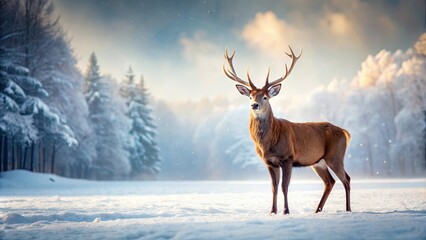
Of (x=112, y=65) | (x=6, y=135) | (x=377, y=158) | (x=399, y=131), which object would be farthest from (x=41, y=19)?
(x=377, y=158)

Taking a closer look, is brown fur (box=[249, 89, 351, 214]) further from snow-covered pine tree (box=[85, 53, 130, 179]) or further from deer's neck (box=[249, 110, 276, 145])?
snow-covered pine tree (box=[85, 53, 130, 179])

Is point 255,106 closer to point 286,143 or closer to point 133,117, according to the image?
point 286,143

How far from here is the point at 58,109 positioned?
24531 mm

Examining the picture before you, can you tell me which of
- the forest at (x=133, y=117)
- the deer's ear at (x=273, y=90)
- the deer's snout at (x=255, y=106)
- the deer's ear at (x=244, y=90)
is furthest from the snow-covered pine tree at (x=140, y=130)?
the deer's snout at (x=255, y=106)

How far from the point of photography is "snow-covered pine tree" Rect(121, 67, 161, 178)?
38188mm

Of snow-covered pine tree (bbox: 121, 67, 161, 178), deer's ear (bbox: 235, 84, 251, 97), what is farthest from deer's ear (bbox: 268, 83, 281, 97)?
snow-covered pine tree (bbox: 121, 67, 161, 178)

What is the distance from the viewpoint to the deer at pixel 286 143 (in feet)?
19.4

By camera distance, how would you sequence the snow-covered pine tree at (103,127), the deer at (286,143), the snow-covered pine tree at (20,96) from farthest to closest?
1. the snow-covered pine tree at (103,127)
2. the snow-covered pine tree at (20,96)
3. the deer at (286,143)

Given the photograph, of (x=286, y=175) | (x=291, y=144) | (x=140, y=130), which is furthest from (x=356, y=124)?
(x=286, y=175)

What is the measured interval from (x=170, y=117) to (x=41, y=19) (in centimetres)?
3925

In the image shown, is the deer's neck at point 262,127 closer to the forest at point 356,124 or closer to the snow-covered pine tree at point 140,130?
the forest at point 356,124

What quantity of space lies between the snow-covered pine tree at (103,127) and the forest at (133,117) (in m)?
0.09

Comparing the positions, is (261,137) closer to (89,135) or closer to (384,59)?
(89,135)

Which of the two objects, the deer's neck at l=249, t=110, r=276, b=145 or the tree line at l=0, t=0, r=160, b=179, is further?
the tree line at l=0, t=0, r=160, b=179
